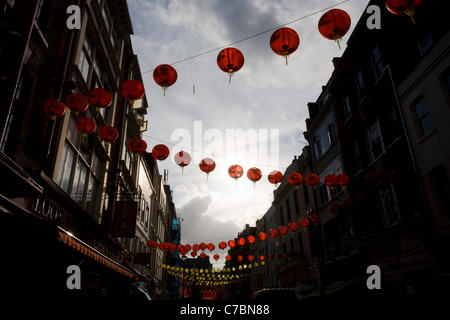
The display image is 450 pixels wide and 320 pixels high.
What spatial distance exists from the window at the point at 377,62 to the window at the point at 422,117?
3869 millimetres

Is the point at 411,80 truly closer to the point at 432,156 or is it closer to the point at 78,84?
the point at 432,156

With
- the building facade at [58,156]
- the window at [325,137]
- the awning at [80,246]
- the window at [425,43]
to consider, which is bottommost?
the awning at [80,246]

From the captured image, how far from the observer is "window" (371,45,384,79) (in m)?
16.2

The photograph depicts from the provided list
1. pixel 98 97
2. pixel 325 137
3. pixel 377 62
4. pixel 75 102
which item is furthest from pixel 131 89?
pixel 325 137

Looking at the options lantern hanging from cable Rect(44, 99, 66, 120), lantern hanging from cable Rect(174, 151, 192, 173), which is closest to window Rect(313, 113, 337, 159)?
lantern hanging from cable Rect(174, 151, 192, 173)

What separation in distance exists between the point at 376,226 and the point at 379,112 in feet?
20.5

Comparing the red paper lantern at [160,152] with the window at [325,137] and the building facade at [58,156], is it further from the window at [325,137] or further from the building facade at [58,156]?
the window at [325,137]

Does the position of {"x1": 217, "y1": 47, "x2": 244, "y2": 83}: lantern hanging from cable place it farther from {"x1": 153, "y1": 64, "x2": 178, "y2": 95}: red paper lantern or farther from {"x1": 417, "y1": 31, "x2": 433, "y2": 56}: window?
{"x1": 417, "y1": 31, "x2": 433, "y2": 56}: window

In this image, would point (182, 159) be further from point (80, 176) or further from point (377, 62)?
point (377, 62)

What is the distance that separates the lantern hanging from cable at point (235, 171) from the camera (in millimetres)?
13320

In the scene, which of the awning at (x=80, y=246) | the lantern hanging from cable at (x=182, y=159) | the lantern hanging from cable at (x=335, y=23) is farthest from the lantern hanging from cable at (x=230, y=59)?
the awning at (x=80, y=246)

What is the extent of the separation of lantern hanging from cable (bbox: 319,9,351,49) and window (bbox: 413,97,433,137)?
791 cm
